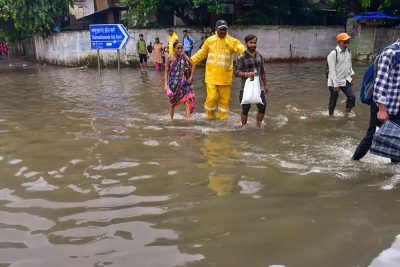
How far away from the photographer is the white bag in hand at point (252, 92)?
21.8 ft

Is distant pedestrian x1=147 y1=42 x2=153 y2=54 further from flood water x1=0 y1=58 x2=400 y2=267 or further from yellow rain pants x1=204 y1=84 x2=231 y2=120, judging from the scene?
yellow rain pants x1=204 y1=84 x2=231 y2=120

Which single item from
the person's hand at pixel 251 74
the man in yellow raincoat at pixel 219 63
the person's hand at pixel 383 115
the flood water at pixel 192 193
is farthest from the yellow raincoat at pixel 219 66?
the person's hand at pixel 383 115

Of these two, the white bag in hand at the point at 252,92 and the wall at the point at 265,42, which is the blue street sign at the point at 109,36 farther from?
the white bag in hand at the point at 252,92

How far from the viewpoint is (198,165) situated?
498 centimetres

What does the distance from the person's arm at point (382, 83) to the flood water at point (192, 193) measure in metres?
0.65

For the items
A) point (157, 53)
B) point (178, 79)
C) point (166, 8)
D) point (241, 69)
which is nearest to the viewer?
point (241, 69)

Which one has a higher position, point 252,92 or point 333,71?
point 333,71

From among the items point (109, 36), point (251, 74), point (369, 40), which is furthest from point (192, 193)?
point (369, 40)

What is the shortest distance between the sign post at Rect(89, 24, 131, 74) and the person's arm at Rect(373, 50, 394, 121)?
10144 millimetres

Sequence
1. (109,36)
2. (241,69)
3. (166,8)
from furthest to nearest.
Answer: (166,8)
(109,36)
(241,69)

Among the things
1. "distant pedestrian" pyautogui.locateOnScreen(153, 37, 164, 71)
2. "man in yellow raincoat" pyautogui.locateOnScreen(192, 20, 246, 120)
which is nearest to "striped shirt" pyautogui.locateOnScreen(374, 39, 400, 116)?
"man in yellow raincoat" pyautogui.locateOnScreen(192, 20, 246, 120)

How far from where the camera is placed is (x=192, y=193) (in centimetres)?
412

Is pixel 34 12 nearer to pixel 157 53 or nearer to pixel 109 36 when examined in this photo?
pixel 157 53

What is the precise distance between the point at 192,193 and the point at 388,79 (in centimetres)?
217
